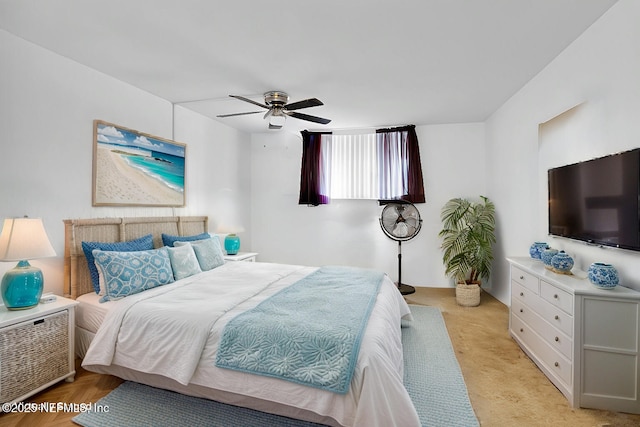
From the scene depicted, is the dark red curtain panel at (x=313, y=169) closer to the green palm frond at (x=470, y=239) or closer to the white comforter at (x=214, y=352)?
the green palm frond at (x=470, y=239)

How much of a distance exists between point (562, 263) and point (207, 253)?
3.33 meters

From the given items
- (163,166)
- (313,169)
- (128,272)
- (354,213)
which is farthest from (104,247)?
(354,213)

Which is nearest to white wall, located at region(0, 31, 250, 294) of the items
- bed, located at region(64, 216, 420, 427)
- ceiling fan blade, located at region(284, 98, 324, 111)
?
bed, located at region(64, 216, 420, 427)

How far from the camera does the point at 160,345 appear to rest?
1963 mm

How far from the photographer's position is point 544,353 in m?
2.32

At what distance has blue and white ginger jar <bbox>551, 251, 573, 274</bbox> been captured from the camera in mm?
2309

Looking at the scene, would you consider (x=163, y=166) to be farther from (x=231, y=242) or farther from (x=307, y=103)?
(x=307, y=103)

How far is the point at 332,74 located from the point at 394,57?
0.62 metres

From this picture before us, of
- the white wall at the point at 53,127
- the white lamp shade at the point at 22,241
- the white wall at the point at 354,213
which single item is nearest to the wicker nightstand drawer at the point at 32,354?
the white lamp shade at the point at 22,241

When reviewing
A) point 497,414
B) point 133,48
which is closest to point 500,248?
point 497,414

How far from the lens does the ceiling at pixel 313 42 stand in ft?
6.55

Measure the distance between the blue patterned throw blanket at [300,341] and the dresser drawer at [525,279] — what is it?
56.7 inches

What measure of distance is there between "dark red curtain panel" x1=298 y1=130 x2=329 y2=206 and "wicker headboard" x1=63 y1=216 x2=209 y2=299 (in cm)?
220

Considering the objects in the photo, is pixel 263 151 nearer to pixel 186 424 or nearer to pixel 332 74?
pixel 332 74
